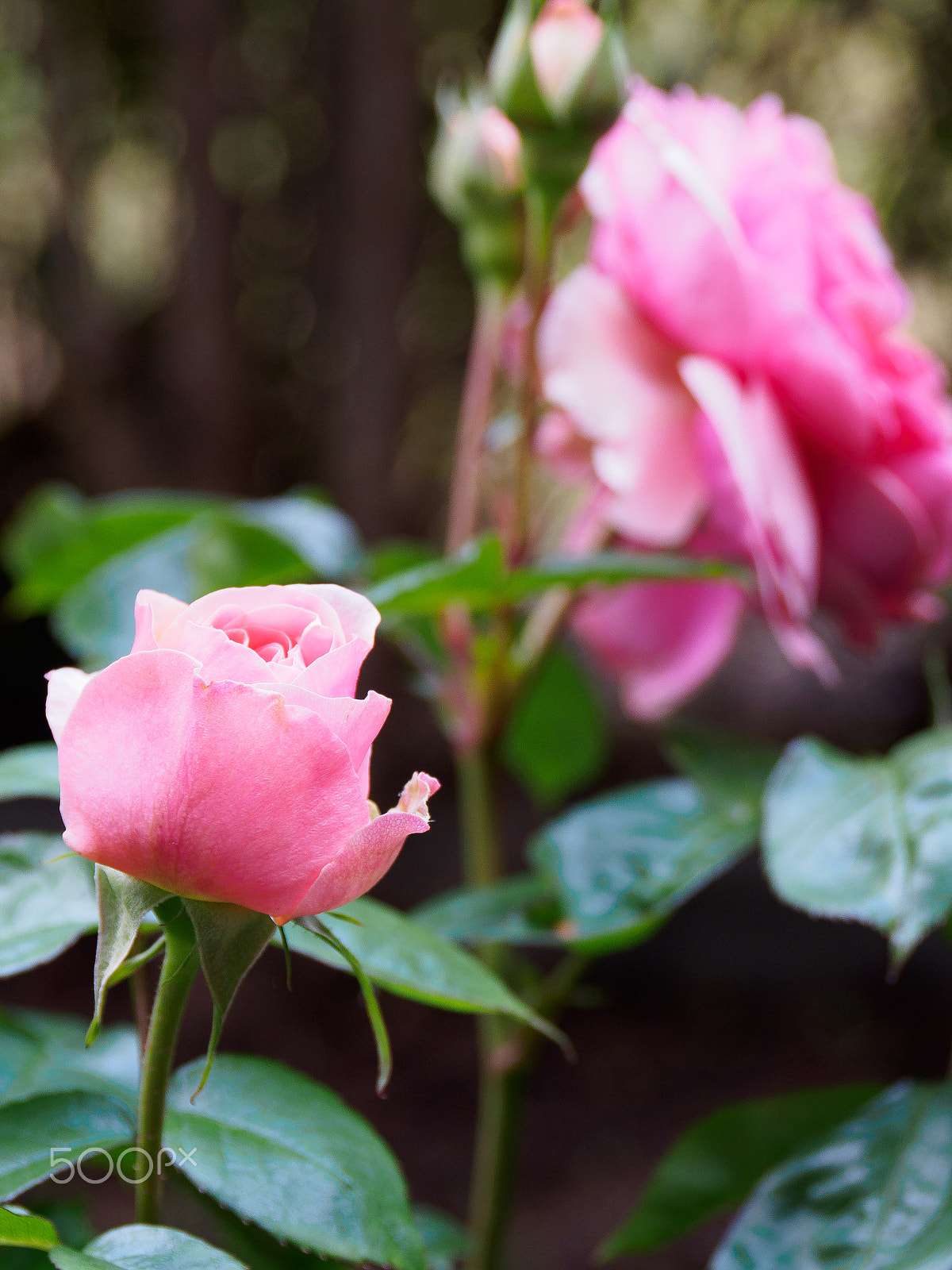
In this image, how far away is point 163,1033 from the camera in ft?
0.49

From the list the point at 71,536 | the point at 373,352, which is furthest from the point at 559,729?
the point at 373,352

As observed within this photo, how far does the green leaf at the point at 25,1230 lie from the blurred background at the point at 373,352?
0.83m

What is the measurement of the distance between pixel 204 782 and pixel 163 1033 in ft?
0.14

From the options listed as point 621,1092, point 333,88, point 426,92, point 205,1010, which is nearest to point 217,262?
point 333,88

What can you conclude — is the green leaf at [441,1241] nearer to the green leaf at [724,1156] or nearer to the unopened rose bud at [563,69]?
the green leaf at [724,1156]

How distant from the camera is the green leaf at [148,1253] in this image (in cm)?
14

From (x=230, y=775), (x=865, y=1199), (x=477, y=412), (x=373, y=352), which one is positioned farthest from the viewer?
(x=373, y=352)

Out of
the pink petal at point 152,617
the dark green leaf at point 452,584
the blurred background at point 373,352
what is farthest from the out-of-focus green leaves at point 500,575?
the blurred background at point 373,352

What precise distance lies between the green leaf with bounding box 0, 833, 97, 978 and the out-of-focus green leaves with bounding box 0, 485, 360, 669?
10 centimetres

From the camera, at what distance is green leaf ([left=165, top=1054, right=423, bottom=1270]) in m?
0.16

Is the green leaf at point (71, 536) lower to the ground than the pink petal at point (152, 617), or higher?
lower

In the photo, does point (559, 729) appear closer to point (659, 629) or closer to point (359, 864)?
point (659, 629)

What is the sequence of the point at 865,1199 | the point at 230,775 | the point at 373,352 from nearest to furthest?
the point at 230,775
the point at 865,1199
the point at 373,352

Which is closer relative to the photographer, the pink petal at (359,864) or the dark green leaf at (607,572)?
the pink petal at (359,864)
